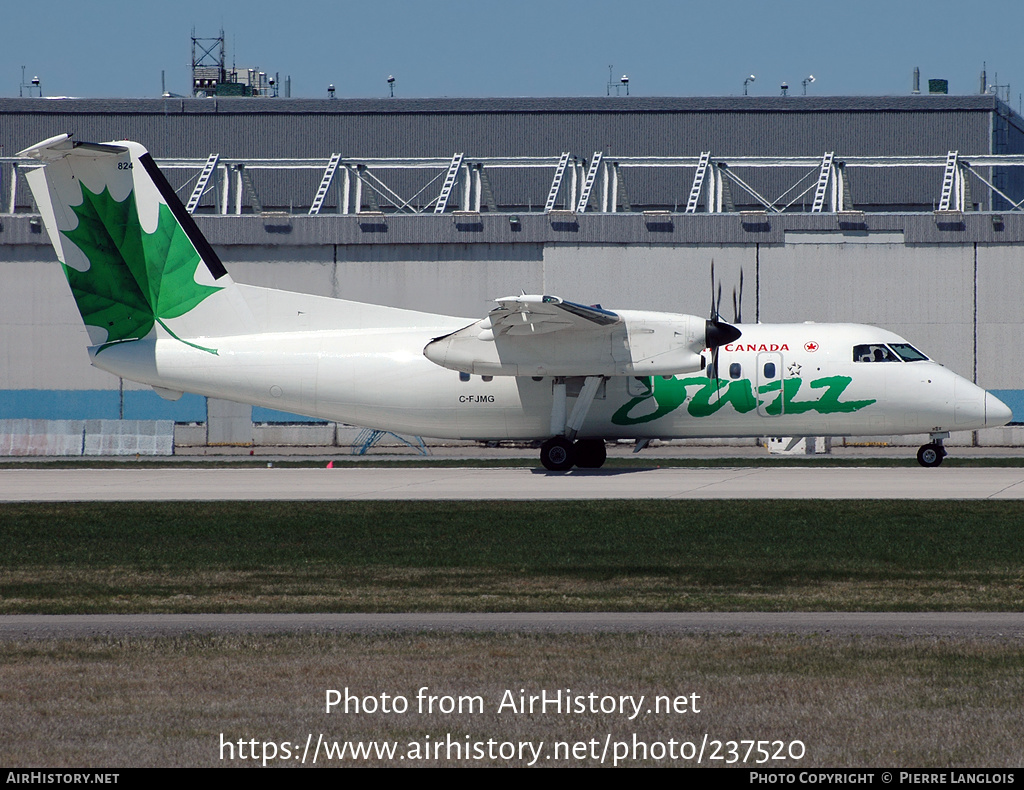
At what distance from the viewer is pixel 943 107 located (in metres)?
69.4

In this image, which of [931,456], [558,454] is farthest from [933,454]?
[558,454]

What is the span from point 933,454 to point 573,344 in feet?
36.0

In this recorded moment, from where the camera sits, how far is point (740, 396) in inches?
1228

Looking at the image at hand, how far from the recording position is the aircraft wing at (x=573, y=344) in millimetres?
29922

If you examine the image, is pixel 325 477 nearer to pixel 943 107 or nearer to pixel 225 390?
pixel 225 390

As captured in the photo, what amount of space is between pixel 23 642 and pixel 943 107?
68123 millimetres

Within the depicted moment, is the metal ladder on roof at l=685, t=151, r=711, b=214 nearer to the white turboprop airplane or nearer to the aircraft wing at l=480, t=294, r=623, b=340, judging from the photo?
the white turboprop airplane

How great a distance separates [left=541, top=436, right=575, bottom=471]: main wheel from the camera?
3155 cm

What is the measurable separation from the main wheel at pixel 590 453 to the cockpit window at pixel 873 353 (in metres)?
7.32

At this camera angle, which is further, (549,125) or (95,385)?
(549,125)

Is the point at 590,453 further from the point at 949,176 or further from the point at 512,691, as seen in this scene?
the point at 949,176

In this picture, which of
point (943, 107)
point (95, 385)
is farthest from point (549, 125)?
point (95, 385)
